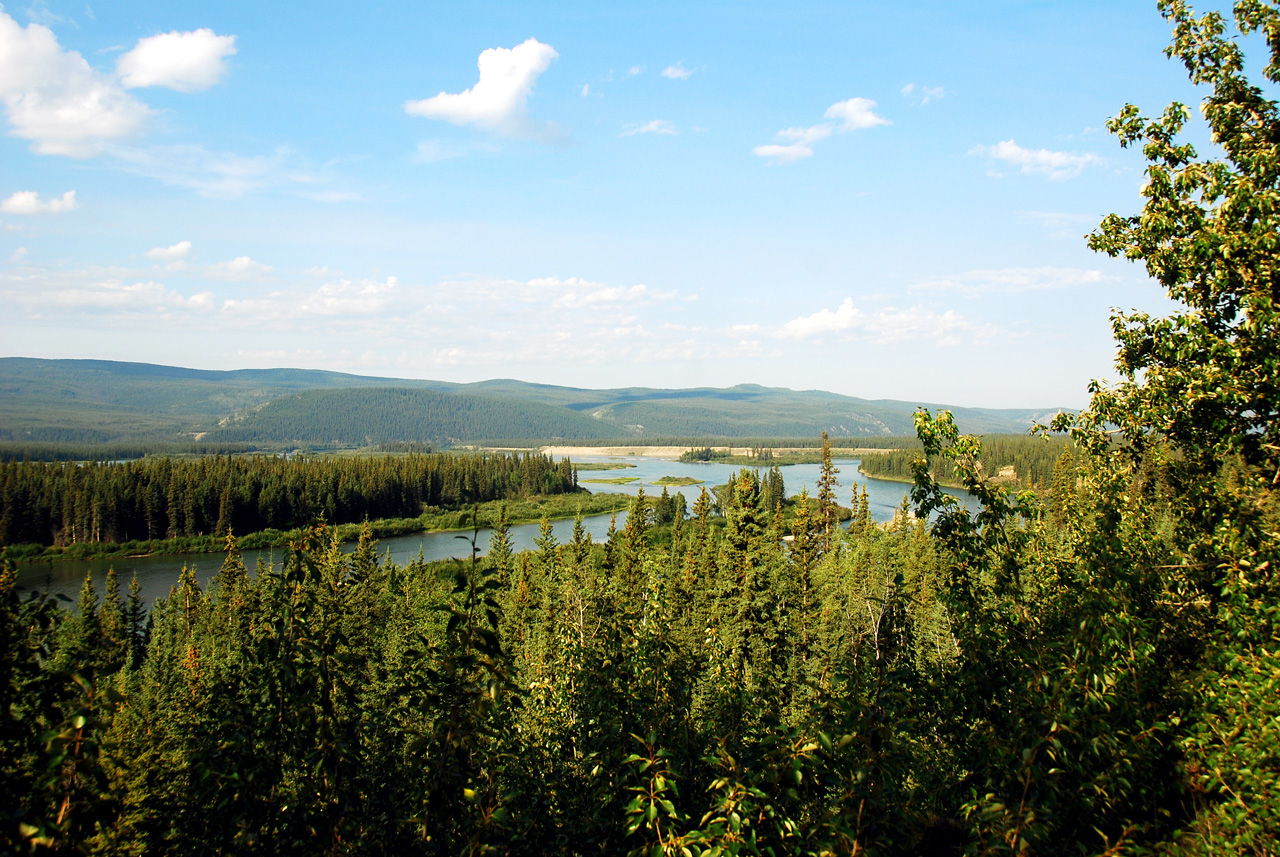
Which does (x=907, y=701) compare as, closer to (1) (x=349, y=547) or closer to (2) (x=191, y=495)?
(1) (x=349, y=547)

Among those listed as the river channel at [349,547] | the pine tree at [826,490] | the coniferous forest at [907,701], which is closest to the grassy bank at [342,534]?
the river channel at [349,547]

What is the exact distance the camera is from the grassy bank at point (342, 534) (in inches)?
2414

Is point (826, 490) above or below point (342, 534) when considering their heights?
above

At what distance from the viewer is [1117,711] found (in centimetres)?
575

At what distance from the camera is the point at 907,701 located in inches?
152

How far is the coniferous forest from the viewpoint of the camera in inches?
124

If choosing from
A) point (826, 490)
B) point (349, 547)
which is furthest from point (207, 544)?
point (826, 490)

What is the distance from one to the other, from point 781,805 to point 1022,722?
121 inches

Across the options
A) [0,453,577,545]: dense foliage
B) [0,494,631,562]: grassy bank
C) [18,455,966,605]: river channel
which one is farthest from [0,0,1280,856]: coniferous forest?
[0,453,577,545]: dense foliage

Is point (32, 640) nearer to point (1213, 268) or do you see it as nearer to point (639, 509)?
point (1213, 268)

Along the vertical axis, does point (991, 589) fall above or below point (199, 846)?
above

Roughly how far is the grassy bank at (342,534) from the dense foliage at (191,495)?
238cm

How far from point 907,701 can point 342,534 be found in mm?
76426

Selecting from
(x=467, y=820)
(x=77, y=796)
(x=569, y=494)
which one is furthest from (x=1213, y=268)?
(x=569, y=494)
